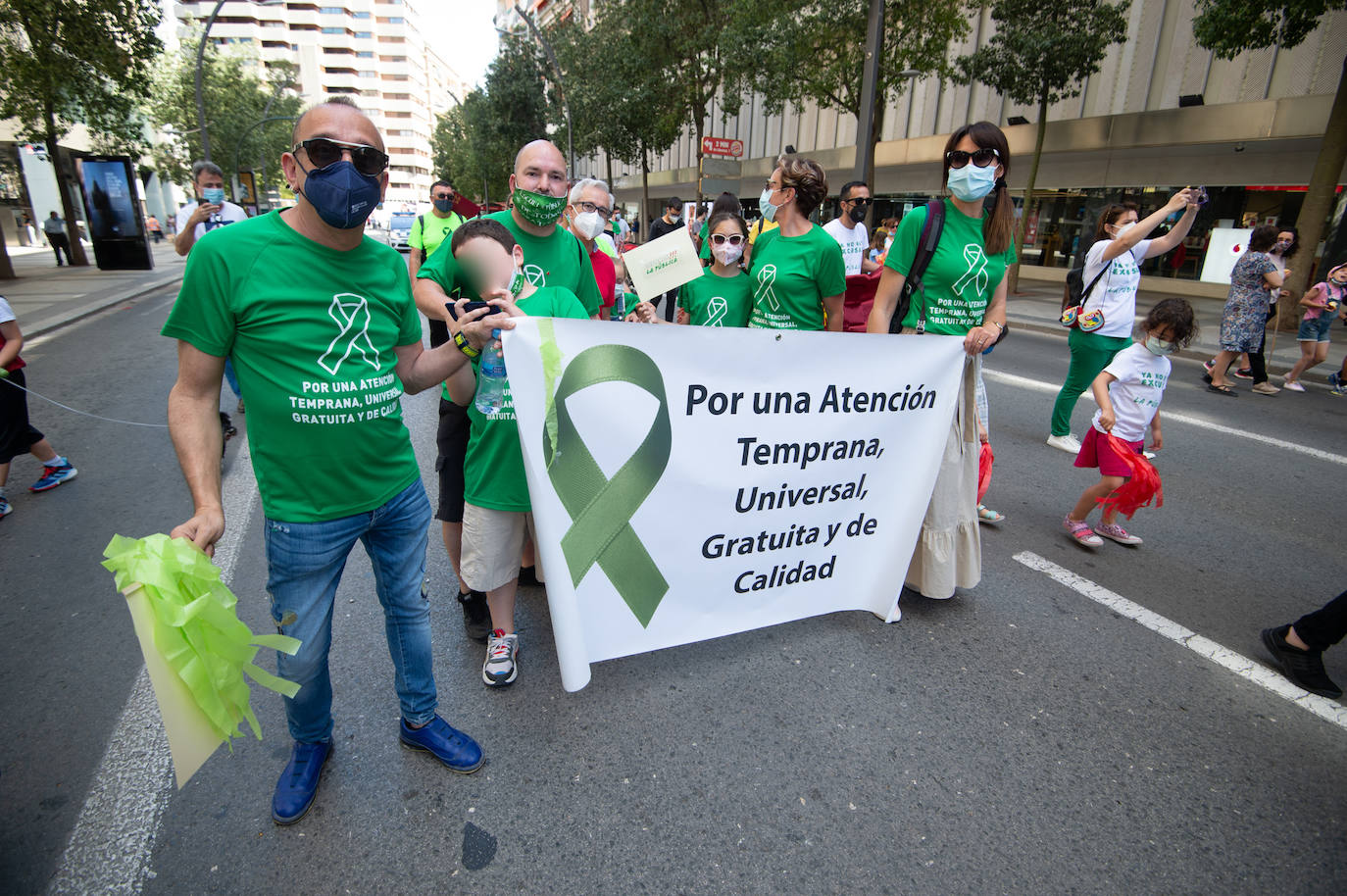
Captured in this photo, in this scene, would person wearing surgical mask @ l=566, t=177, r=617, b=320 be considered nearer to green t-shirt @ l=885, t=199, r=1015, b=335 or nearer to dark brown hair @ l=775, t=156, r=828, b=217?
dark brown hair @ l=775, t=156, r=828, b=217

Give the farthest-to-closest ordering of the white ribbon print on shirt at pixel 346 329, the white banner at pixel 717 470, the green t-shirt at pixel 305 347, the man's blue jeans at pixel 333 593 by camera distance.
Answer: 1. the white banner at pixel 717 470
2. the man's blue jeans at pixel 333 593
3. the white ribbon print on shirt at pixel 346 329
4. the green t-shirt at pixel 305 347

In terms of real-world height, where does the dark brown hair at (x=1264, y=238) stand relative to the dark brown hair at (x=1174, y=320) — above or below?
above

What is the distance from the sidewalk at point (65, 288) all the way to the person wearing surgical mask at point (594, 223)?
973 centimetres

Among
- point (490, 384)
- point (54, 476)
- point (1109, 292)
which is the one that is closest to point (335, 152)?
point (490, 384)

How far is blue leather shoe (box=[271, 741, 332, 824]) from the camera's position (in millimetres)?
2061

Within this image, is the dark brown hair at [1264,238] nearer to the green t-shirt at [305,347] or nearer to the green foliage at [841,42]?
the green t-shirt at [305,347]

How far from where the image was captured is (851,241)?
6188 mm

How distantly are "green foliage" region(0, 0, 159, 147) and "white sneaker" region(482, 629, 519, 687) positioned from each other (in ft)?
57.8

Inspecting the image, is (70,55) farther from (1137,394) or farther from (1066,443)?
(1137,394)

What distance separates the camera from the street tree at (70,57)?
14.0 meters

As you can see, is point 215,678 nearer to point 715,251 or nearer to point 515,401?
point 515,401

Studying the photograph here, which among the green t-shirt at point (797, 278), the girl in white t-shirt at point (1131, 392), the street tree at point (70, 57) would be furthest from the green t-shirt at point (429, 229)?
the street tree at point (70, 57)

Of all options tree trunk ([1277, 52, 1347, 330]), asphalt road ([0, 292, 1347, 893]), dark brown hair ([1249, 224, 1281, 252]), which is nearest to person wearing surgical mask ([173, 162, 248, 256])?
asphalt road ([0, 292, 1347, 893])

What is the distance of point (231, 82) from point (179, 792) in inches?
1861
